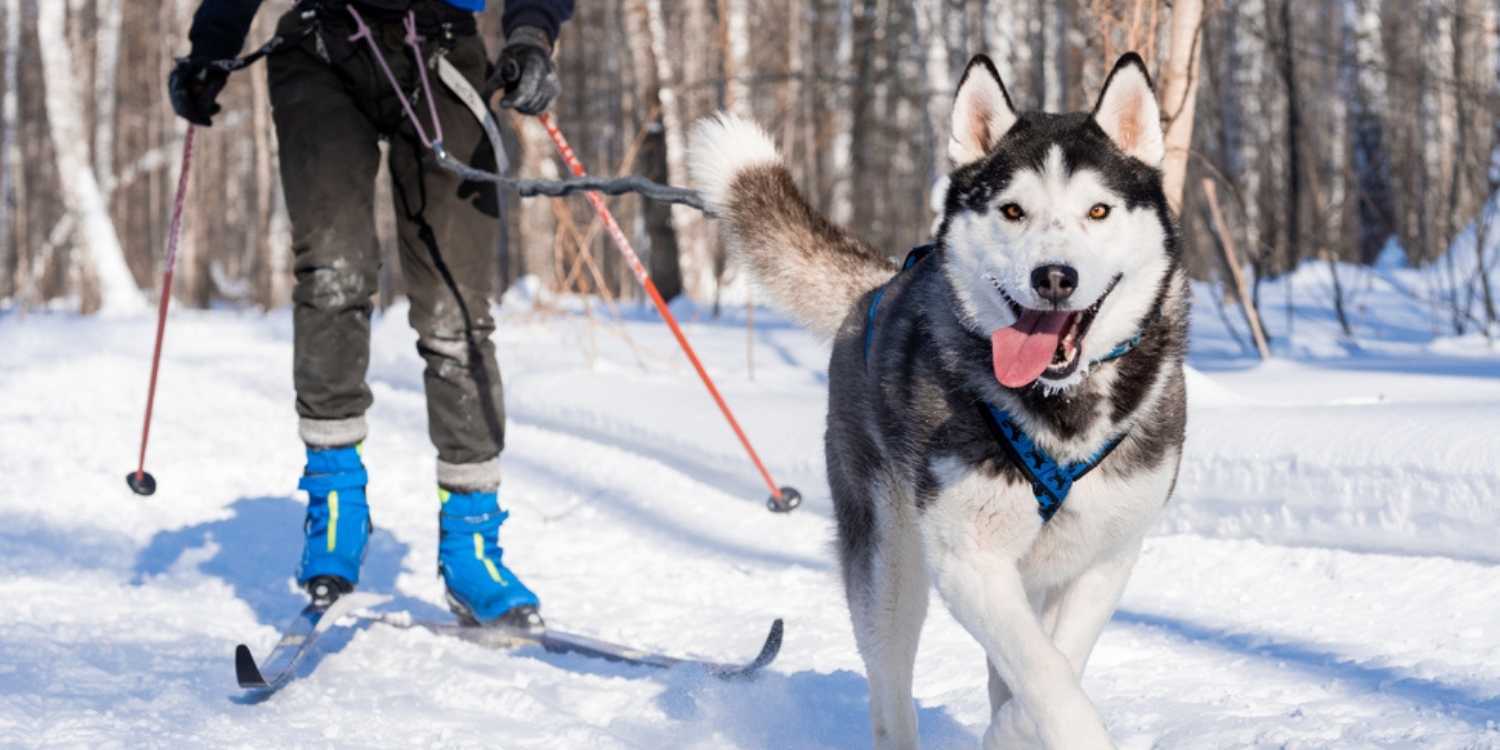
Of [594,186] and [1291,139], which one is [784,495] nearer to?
[594,186]

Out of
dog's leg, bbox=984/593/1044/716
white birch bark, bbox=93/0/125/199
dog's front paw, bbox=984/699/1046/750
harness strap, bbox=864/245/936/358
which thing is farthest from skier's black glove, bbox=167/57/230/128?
white birch bark, bbox=93/0/125/199

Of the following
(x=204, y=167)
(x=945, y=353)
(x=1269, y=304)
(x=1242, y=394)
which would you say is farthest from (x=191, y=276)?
(x=945, y=353)

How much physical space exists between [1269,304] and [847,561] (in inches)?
279

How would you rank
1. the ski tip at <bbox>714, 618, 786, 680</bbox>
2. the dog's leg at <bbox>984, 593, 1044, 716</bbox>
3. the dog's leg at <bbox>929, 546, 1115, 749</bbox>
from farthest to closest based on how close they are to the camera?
the ski tip at <bbox>714, 618, 786, 680</bbox>, the dog's leg at <bbox>984, 593, 1044, 716</bbox>, the dog's leg at <bbox>929, 546, 1115, 749</bbox>

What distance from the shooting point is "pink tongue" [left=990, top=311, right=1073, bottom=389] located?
202 centimetres

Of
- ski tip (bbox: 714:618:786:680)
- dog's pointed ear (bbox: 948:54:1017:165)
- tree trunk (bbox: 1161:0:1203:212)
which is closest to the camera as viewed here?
dog's pointed ear (bbox: 948:54:1017:165)

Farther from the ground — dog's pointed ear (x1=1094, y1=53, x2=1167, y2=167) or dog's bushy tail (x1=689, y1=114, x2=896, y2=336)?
dog's pointed ear (x1=1094, y1=53, x2=1167, y2=167)

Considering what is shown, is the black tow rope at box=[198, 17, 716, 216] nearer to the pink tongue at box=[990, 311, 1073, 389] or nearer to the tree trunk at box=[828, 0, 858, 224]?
the pink tongue at box=[990, 311, 1073, 389]

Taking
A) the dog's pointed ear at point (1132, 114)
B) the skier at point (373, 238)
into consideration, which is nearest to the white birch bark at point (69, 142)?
the skier at point (373, 238)

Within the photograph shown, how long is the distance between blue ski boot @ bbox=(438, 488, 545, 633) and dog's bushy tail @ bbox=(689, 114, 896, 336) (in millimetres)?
987

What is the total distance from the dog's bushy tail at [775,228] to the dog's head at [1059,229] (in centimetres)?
54

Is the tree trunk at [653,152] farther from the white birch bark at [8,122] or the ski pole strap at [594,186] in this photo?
the white birch bark at [8,122]

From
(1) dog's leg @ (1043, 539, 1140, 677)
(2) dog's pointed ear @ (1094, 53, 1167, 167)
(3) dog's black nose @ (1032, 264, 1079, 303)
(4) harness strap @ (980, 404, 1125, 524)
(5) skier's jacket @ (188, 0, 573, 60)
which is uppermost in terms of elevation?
(5) skier's jacket @ (188, 0, 573, 60)

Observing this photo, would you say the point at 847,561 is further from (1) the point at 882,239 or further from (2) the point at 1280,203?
(1) the point at 882,239
